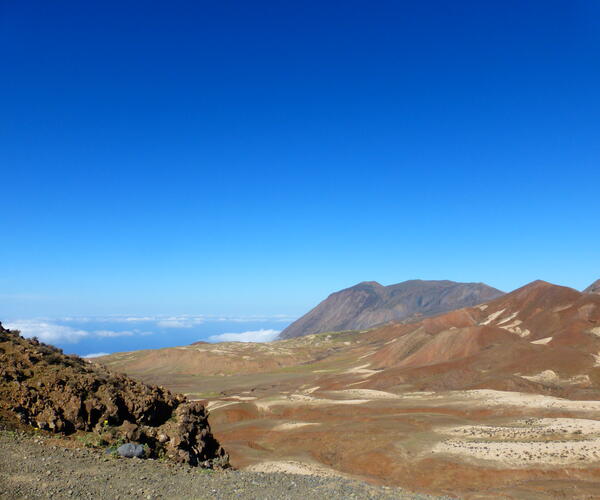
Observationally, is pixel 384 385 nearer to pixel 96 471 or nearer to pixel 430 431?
pixel 430 431

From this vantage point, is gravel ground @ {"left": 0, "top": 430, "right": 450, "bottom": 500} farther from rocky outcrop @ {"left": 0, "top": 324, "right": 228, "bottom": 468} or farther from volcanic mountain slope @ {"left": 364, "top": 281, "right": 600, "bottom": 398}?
volcanic mountain slope @ {"left": 364, "top": 281, "right": 600, "bottom": 398}

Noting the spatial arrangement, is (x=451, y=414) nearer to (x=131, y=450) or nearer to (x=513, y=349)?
(x=513, y=349)

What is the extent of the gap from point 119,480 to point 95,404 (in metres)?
5.04

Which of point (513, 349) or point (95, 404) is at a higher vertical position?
point (95, 404)

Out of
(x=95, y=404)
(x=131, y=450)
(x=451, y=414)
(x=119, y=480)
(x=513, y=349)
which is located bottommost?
(x=451, y=414)

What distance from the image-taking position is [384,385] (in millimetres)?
66812

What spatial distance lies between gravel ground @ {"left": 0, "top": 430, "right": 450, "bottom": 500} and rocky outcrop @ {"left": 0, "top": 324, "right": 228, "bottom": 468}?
5.69 ft

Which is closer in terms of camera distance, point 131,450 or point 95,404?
point 131,450

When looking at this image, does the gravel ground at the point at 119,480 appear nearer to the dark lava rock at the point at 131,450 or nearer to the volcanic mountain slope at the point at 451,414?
the dark lava rock at the point at 131,450

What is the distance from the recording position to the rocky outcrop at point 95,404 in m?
14.9

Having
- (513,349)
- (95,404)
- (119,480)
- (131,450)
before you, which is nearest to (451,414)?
(513,349)

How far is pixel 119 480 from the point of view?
1199cm

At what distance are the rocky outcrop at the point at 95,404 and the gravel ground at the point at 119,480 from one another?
5.69 ft

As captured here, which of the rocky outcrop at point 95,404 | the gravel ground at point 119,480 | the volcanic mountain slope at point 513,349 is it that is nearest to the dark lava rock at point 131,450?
the gravel ground at point 119,480
